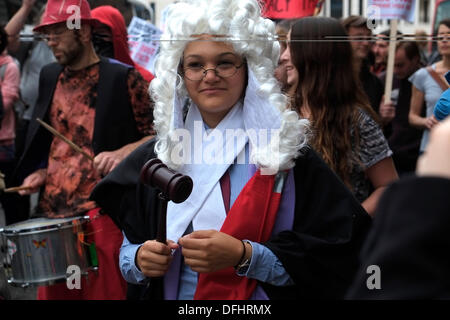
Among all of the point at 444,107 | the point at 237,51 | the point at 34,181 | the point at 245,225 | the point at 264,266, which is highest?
the point at 237,51

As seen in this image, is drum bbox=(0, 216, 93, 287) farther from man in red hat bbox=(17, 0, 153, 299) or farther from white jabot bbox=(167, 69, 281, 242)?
white jabot bbox=(167, 69, 281, 242)

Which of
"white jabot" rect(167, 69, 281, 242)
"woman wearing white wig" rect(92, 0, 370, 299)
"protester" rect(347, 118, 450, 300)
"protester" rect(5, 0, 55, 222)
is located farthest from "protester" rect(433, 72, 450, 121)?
"protester" rect(5, 0, 55, 222)

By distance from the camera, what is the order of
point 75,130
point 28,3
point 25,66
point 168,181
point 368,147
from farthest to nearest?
1. point 25,66
2. point 28,3
3. point 75,130
4. point 368,147
5. point 168,181

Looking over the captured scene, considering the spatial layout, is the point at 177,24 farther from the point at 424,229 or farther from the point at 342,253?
the point at 424,229

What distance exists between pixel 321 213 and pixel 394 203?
1.38m

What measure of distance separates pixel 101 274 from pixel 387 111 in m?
2.46

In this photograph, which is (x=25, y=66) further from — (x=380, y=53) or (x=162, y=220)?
(x=162, y=220)

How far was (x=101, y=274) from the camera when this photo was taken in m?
3.47

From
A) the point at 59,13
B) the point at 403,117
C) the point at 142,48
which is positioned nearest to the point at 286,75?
the point at 59,13

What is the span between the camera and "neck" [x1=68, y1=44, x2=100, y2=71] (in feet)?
12.3

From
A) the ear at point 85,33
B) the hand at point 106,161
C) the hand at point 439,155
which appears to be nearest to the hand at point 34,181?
the hand at point 106,161

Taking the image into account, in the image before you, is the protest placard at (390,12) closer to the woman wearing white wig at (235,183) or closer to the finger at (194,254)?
the woman wearing white wig at (235,183)

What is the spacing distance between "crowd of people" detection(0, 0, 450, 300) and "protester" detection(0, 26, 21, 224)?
901 mm

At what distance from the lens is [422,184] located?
82 cm
